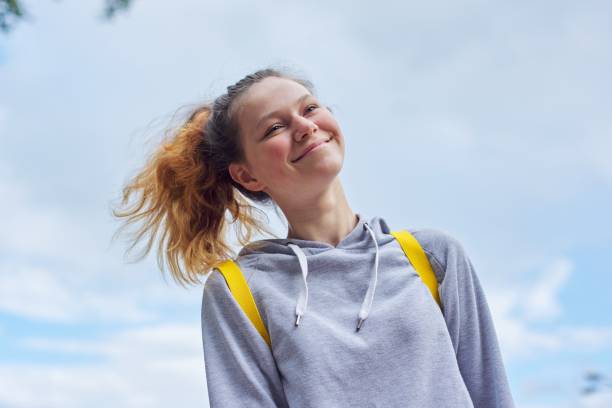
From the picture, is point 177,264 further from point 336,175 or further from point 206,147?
point 336,175

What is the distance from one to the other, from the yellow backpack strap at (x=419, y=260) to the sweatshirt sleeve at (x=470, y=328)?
1 centimetres

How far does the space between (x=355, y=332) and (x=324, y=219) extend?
1.00 feet

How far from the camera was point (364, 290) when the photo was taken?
1.61 meters

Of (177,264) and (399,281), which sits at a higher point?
(177,264)

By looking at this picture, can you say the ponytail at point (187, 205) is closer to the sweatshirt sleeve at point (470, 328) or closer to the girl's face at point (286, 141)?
the girl's face at point (286, 141)

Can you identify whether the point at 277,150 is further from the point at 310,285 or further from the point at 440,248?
the point at 440,248

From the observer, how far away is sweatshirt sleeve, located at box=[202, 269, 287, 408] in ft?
4.96

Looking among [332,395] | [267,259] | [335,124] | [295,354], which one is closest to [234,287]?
[267,259]

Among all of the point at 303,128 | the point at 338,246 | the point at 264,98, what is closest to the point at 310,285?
the point at 338,246

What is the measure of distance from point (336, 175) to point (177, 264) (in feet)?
1.56

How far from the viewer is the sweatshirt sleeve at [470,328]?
1582 mm

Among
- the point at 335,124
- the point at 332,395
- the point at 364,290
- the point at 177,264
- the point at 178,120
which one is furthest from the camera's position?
the point at 178,120

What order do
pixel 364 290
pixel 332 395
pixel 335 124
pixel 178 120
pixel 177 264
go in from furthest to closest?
pixel 178 120
pixel 177 264
pixel 335 124
pixel 364 290
pixel 332 395

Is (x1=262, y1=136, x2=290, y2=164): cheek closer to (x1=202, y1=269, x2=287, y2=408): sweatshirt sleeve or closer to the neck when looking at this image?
the neck
